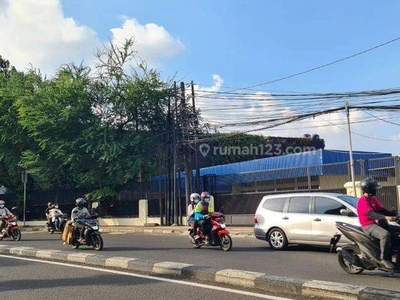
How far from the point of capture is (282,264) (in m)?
9.96

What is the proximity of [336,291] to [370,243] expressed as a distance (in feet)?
5.74

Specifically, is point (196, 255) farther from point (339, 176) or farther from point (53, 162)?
point (53, 162)

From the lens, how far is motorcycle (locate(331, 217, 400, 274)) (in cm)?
788

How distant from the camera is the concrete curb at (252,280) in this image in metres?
6.54

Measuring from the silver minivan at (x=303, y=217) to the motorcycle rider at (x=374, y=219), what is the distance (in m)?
3.14

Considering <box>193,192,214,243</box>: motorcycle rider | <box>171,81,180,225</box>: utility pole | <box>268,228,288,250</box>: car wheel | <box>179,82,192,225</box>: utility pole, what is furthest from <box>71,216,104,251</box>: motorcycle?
<box>171,81,180,225</box>: utility pole

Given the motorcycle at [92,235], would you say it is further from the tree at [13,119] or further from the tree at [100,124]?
the tree at [13,119]

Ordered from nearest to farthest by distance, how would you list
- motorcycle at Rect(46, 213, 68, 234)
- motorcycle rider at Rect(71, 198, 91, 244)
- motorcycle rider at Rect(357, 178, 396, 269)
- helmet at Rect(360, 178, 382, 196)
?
motorcycle rider at Rect(357, 178, 396, 269) < helmet at Rect(360, 178, 382, 196) < motorcycle rider at Rect(71, 198, 91, 244) < motorcycle at Rect(46, 213, 68, 234)

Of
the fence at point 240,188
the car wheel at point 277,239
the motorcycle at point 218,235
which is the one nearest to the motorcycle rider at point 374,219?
the car wheel at point 277,239

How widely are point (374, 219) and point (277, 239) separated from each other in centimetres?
509

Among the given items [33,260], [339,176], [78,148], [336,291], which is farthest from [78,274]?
[78,148]

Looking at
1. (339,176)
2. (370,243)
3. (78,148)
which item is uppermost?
(78,148)

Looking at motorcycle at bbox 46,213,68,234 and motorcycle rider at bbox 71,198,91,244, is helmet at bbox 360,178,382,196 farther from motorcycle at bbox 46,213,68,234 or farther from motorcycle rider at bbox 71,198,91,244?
motorcycle at bbox 46,213,68,234

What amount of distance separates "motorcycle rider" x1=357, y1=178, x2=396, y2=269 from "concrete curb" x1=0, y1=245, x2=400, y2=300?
1.34m
